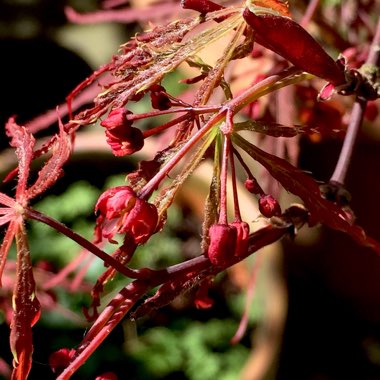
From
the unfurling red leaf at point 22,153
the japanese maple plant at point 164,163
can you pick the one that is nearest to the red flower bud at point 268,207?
the japanese maple plant at point 164,163

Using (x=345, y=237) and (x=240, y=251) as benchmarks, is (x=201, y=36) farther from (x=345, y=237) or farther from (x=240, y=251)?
(x=345, y=237)

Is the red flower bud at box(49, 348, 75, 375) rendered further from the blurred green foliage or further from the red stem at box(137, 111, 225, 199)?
the blurred green foliage

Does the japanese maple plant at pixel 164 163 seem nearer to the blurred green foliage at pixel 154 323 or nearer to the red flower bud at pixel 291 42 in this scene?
the red flower bud at pixel 291 42

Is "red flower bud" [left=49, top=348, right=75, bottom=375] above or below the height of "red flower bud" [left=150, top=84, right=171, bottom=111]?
below

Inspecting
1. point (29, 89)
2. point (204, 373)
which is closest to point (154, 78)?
point (204, 373)

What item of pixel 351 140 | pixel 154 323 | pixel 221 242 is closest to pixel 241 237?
pixel 221 242

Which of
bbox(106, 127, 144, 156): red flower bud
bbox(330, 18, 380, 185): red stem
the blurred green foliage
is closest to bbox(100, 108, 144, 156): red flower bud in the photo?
bbox(106, 127, 144, 156): red flower bud
